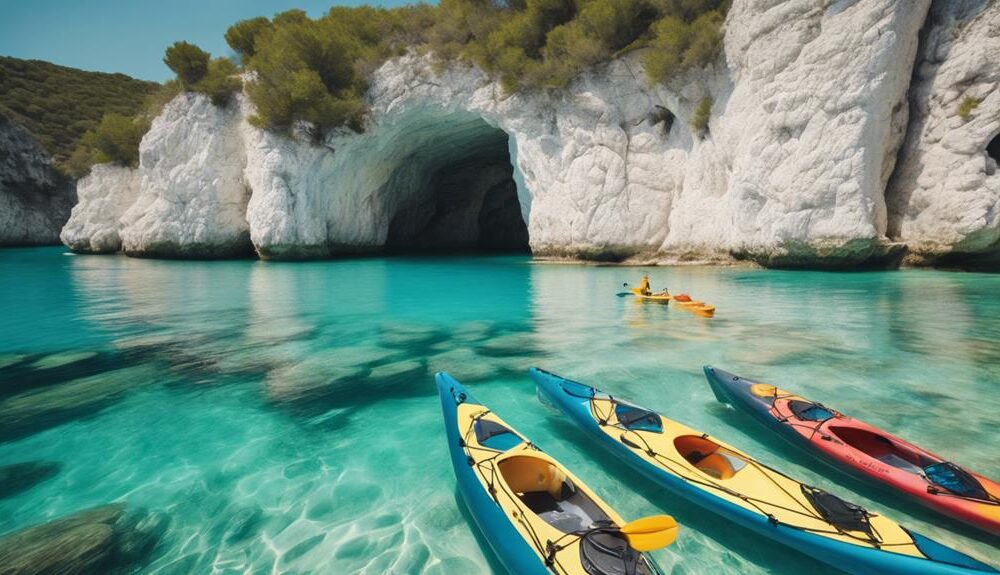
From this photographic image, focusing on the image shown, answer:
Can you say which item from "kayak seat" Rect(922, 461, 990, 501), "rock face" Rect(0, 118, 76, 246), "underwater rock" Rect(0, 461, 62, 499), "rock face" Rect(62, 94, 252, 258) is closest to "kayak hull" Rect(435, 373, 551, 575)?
"kayak seat" Rect(922, 461, 990, 501)

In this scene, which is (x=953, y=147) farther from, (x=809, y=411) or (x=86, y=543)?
(x=86, y=543)

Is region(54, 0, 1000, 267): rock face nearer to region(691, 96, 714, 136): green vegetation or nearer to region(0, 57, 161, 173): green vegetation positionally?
region(691, 96, 714, 136): green vegetation

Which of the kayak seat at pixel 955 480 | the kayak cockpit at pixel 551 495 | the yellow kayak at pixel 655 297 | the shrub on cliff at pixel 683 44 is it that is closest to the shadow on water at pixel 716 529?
the kayak cockpit at pixel 551 495

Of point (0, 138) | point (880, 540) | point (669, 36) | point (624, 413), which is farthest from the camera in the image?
point (0, 138)

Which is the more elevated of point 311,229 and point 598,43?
point 598,43

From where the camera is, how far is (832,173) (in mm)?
19000

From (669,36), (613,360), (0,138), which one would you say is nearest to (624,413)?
(613,360)

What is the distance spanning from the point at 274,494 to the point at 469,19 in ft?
97.8

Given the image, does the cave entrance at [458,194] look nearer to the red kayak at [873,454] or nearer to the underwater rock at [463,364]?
the underwater rock at [463,364]

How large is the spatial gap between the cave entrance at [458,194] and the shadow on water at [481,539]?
30.0 m

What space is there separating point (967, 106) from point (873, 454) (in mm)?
21635

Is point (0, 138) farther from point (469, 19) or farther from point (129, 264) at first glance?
point (469, 19)

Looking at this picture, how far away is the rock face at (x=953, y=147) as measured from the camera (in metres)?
17.5

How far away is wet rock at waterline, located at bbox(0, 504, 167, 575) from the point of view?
3.79m
